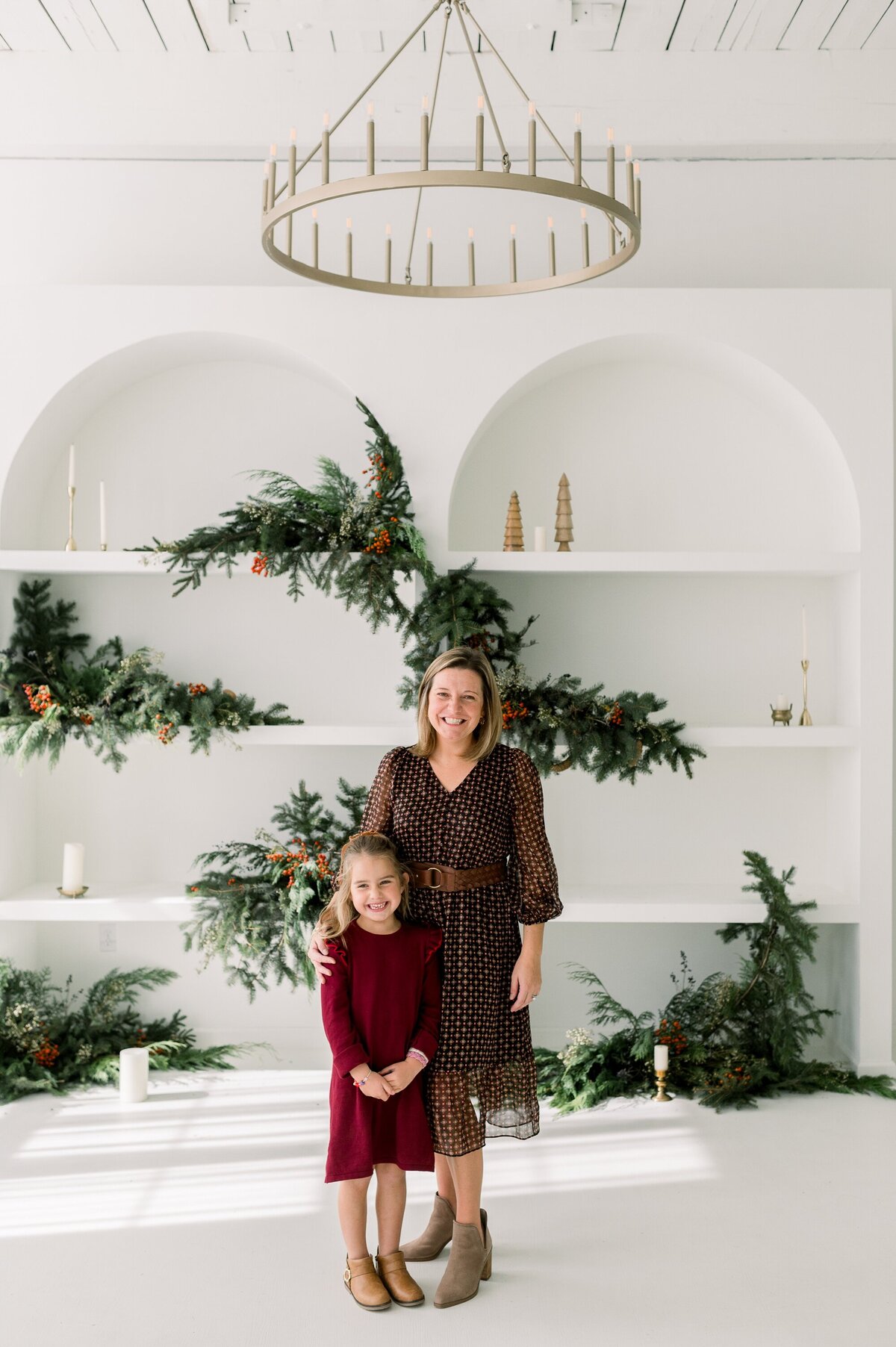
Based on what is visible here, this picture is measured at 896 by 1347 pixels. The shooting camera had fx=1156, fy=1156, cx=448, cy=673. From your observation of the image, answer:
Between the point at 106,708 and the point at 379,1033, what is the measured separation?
1.93m

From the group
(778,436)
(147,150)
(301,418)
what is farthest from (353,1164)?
(147,150)

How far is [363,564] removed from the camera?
4.08m

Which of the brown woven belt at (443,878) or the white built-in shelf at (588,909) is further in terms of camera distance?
the white built-in shelf at (588,909)

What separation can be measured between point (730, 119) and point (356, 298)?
163 cm

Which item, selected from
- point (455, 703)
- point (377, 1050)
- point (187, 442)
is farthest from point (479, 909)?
point (187, 442)

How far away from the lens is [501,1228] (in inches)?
122

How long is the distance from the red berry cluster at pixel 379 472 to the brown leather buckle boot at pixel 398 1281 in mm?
2489

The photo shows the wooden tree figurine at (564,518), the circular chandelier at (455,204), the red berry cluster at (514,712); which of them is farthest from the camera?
the wooden tree figurine at (564,518)

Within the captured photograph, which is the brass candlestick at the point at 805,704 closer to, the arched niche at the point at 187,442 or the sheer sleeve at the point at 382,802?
the arched niche at the point at 187,442

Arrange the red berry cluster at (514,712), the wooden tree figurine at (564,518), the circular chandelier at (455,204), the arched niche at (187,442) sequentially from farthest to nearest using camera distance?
the arched niche at (187,442) → the wooden tree figurine at (564,518) → the red berry cluster at (514,712) → the circular chandelier at (455,204)

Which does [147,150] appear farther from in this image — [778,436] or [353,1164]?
[353,1164]

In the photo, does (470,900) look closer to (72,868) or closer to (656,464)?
(72,868)

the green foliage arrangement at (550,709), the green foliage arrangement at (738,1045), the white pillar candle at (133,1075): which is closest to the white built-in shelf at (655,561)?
the green foliage arrangement at (550,709)

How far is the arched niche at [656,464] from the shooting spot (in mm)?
4641
